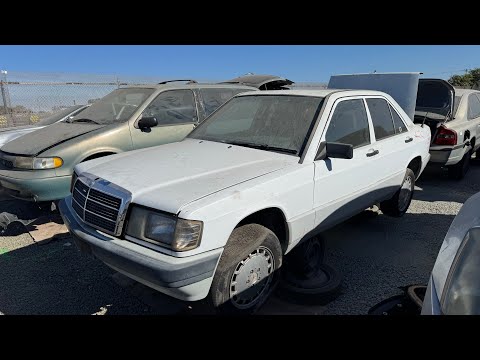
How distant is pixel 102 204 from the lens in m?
2.51

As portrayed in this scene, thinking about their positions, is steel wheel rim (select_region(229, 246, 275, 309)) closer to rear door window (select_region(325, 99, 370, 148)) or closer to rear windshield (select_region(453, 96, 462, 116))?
rear door window (select_region(325, 99, 370, 148))

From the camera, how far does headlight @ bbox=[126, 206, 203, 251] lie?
2.15 meters

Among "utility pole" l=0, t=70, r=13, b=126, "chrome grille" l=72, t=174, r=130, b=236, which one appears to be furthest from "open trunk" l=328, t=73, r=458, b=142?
"utility pole" l=0, t=70, r=13, b=126

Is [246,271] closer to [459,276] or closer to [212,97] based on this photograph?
[459,276]

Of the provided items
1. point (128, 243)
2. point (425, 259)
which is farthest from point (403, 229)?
point (128, 243)

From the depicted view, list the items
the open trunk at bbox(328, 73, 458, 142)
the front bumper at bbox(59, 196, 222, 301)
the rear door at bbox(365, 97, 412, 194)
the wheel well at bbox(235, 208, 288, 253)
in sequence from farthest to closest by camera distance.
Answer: the open trunk at bbox(328, 73, 458, 142), the rear door at bbox(365, 97, 412, 194), the wheel well at bbox(235, 208, 288, 253), the front bumper at bbox(59, 196, 222, 301)

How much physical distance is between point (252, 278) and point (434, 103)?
6.29 meters

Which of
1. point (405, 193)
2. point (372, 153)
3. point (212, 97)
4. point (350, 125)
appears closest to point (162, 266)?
point (350, 125)

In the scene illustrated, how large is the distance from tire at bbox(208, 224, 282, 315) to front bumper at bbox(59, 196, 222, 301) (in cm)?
13

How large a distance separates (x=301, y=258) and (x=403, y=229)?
6.90 ft

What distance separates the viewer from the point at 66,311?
9.26 ft

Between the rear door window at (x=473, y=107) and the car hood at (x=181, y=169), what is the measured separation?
5.90 metres

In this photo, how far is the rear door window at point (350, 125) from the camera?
3326 mm

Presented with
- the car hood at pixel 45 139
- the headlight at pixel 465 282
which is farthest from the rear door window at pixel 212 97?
the headlight at pixel 465 282
